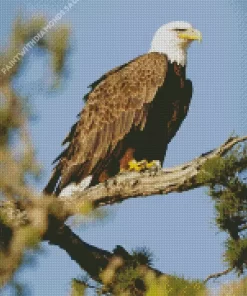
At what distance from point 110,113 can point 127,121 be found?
28cm

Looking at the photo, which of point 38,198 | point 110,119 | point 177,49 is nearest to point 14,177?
point 38,198

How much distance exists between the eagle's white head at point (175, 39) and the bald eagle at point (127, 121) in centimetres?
3

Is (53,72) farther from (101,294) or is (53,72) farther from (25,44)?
A: (101,294)

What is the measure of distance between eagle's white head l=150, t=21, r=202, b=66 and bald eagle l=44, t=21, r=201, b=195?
3cm

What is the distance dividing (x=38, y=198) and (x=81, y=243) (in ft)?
7.84

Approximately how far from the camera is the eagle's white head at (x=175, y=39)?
5.96 metres

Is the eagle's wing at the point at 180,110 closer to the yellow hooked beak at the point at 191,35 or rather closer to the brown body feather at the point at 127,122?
the brown body feather at the point at 127,122

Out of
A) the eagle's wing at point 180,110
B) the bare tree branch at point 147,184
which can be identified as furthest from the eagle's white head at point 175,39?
the bare tree branch at point 147,184

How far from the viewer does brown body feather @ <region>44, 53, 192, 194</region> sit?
17.0 ft

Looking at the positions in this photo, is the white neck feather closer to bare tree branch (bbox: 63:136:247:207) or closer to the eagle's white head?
the eagle's white head

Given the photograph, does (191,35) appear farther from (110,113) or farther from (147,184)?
(147,184)

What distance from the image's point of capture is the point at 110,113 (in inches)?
220

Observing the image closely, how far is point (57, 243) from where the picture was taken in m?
3.63

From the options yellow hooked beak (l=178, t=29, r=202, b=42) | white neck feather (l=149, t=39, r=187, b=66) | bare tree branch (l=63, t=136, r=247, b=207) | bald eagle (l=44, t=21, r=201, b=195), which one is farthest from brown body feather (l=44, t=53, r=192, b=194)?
bare tree branch (l=63, t=136, r=247, b=207)
